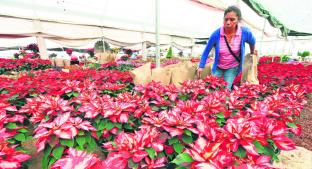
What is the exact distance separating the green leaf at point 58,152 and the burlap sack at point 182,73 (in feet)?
6.31

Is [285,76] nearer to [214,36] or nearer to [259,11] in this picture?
[214,36]

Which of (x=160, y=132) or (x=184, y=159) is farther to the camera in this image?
(x=160, y=132)

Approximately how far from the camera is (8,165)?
0.96 meters

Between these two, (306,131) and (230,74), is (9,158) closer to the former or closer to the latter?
(230,74)

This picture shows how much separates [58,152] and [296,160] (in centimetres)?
205

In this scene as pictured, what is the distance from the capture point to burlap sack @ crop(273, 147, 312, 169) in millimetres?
2021

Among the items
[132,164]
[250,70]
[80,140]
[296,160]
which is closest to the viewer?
[132,164]

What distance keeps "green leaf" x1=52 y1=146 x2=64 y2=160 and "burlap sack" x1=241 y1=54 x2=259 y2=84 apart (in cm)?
241

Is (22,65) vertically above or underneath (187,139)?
above

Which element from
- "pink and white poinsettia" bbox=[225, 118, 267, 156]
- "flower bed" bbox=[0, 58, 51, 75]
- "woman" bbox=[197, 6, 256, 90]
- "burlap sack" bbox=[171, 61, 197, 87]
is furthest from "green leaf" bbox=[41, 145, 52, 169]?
"flower bed" bbox=[0, 58, 51, 75]

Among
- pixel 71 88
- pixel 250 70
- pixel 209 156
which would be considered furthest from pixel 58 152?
pixel 250 70

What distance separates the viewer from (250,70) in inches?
119

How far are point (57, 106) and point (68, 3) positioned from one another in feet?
35.1

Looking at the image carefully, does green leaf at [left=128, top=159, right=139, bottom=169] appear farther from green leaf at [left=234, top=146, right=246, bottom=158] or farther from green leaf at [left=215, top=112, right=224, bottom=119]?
green leaf at [left=215, top=112, right=224, bottom=119]
